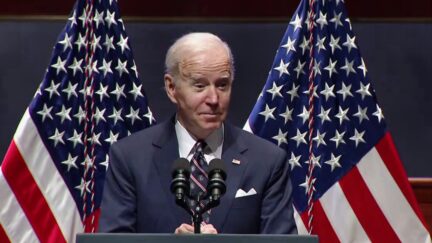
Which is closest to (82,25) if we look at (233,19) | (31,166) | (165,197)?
(31,166)

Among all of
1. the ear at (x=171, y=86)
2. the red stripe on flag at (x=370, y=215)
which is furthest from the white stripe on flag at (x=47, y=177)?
the red stripe on flag at (x=370, y=215)

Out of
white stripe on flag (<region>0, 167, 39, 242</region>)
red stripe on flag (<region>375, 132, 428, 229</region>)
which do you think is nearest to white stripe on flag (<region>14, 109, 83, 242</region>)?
white stripe on flag (<region>0, 167, 39, 242</region>)

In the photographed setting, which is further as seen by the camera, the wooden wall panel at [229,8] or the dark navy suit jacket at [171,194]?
the wooden wall panel at [229,8]

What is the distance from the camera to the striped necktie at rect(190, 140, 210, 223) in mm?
2893

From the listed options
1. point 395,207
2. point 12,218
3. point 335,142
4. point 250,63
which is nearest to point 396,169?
point 395,207

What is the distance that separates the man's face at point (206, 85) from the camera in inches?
114

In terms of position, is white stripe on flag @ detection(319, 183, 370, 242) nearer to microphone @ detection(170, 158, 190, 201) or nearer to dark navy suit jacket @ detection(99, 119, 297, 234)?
dark navy suit jacket @ detection(99, 119, 297, 234)

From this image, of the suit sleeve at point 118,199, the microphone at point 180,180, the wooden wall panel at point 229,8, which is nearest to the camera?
the microphone at point 180,180

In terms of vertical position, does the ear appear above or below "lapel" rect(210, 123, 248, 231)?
above

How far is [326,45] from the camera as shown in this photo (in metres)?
3.92

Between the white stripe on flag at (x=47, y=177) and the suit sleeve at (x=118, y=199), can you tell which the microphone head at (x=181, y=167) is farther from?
the white stripe on flag at (x=47, y=177)

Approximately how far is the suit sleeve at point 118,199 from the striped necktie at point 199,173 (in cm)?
19

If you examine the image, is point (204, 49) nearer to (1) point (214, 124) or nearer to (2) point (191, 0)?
(1) point (214, 124)

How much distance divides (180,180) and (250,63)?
2.33 metres
